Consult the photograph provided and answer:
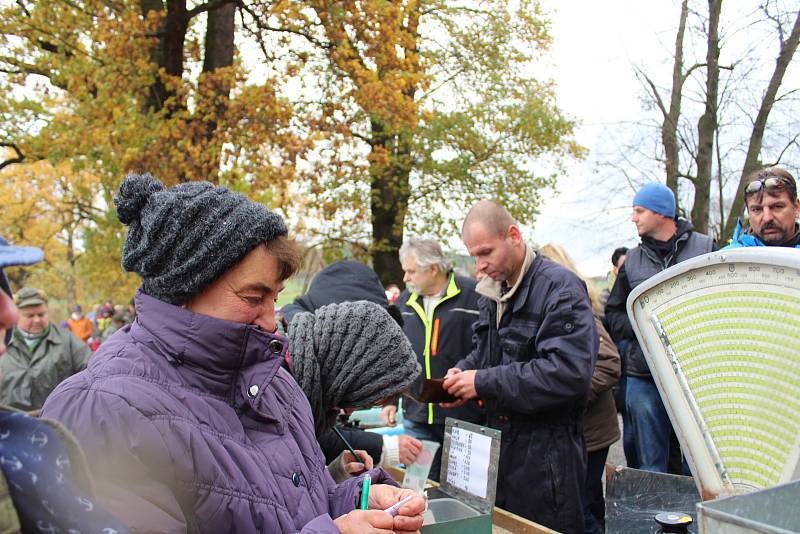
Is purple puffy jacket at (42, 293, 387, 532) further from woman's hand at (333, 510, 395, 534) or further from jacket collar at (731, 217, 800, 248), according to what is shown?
jacket collar at (731, 217, 800, 248)

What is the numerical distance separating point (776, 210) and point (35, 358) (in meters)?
5.70

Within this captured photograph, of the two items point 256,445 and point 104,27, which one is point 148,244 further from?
point 104,27

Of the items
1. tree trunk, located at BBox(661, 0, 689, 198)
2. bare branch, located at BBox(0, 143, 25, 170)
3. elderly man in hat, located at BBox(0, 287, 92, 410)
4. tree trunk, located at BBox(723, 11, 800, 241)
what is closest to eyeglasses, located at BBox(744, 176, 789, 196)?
elderly man in hat, located at BBox(0, 287, 92, 410)

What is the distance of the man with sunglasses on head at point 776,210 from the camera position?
9.45ft

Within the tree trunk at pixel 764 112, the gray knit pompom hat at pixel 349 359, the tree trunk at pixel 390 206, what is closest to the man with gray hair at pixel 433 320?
the gray knit pompom hat at pixel 349 359

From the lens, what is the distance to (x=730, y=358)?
57.2 inches

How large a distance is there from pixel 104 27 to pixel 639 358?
7.18 metres

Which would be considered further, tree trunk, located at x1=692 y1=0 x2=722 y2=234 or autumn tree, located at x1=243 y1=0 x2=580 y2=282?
autumn tree, located at x1=243 y1=0 x2=580 y2=282

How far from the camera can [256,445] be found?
62.2 inches

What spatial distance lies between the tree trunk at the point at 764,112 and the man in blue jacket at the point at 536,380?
266 inches

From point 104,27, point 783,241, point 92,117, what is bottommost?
point 783,241

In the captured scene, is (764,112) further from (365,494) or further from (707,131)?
(365,494)

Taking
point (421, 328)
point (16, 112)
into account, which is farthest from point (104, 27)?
point (421, 328)

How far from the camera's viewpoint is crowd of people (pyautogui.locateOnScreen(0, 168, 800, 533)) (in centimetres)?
132
